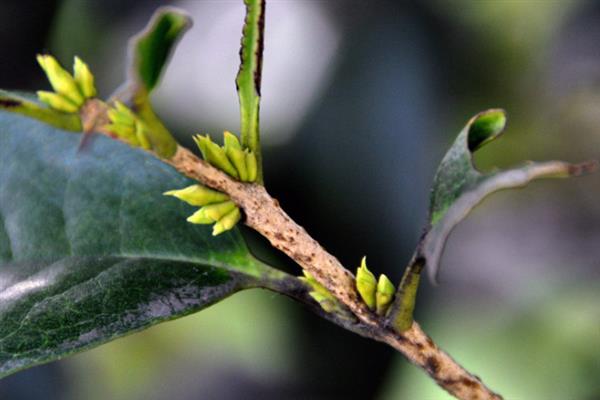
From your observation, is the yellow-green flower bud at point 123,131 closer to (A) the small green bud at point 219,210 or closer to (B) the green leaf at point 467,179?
(A) the small green bud at point 219,210

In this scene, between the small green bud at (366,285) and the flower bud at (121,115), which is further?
the small green bud at (366,285)

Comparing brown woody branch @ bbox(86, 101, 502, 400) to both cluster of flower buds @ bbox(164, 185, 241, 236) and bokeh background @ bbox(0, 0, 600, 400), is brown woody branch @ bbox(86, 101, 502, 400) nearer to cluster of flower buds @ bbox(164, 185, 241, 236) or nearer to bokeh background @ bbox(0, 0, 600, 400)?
cluster of flower buds @ bbox(164, 185, 241, 236)

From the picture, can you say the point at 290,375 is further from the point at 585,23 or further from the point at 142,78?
the point at 142,78

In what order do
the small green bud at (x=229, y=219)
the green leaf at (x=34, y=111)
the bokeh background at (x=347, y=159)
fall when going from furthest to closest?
the bokeh background at (x=347, y=159) < the small green bud at (x=229, y=219) < the green leaf at (x=34, y=111)

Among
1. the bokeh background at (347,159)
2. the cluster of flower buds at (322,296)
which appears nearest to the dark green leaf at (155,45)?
the cluster of flower buds at (322,296)

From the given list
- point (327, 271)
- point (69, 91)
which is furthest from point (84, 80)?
point (327, 271)

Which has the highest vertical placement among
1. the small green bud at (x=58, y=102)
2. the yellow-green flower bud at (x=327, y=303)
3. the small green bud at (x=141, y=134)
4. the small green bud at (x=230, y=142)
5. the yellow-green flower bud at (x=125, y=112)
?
the small green bud at (x=230, y=142)

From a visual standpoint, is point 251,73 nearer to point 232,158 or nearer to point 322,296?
point 232,158
